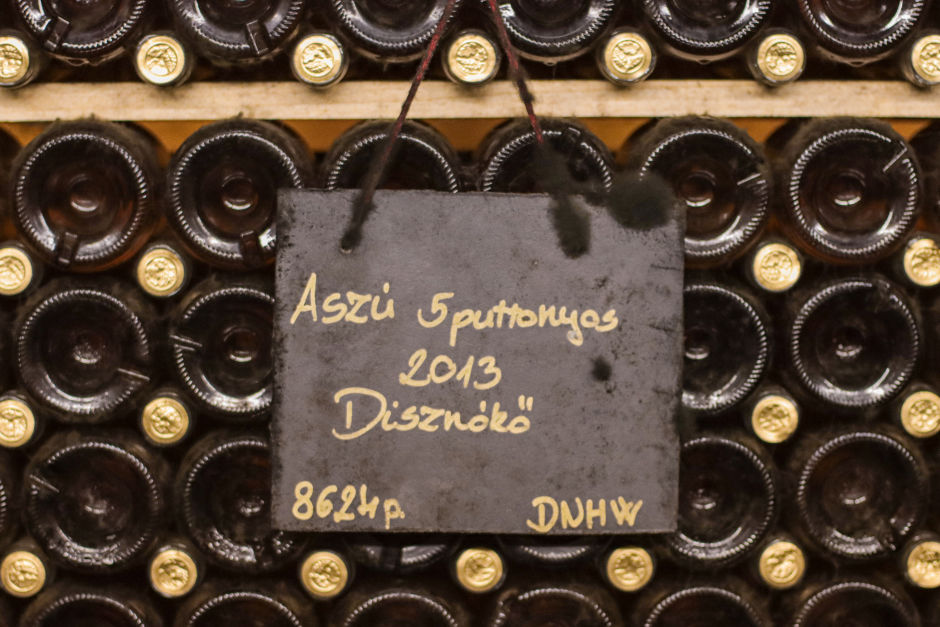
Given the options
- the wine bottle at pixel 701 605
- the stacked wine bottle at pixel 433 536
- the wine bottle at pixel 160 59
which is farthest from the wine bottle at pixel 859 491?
the wine bottle at pixel 160 59

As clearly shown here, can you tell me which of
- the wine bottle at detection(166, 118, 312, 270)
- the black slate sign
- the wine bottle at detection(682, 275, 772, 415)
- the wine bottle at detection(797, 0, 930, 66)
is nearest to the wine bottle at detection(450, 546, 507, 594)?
the black slate sign

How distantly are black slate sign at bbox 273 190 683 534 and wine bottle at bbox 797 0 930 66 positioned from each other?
40cm

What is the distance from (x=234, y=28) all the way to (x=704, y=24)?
68 cm

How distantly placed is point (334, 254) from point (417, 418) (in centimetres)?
23

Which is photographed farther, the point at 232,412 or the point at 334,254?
the point at 232,412

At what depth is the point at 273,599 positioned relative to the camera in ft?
3.68

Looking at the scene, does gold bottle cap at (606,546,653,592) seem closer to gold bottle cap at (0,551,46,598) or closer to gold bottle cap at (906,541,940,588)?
gold bottle cap at (906,541,940,588)

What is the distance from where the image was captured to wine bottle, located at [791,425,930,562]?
3.76ft

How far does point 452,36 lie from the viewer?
111 cm

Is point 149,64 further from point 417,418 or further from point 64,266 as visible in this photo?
point 417,418

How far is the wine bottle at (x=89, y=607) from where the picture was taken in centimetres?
113

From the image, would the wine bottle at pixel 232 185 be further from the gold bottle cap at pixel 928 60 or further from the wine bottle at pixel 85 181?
the gold bottle cap at pixel 928 60

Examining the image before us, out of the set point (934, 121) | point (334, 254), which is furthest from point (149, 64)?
point (934, 121)

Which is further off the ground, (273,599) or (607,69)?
(607,69)
